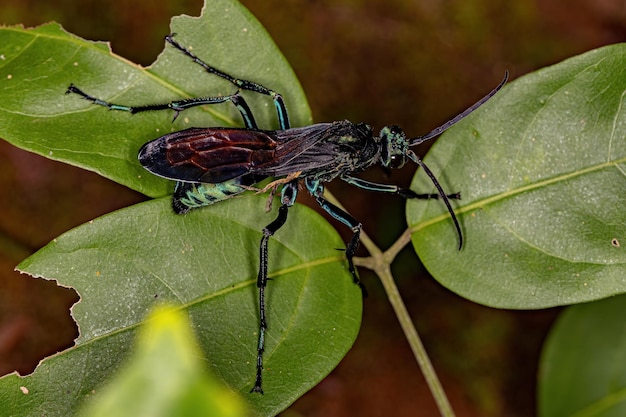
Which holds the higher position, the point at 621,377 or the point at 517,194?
the point at 517,194

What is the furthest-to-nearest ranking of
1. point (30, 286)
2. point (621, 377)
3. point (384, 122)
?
point (384, 122), point (30, 286), point (621, 377)

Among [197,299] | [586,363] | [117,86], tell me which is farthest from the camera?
[586,363]

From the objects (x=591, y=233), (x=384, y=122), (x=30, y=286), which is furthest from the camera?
(x=384, y=122)

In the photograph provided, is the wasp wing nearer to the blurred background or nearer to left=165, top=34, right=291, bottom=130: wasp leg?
left=165, top=34, right=291, bottom=130: wasp leg

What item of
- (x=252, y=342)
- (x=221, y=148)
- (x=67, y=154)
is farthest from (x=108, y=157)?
(x=252, y=342)

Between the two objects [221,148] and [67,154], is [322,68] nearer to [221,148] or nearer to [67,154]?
[221,148]

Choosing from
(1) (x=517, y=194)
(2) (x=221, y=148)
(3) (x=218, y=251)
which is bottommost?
(3) (x=218, y=251)

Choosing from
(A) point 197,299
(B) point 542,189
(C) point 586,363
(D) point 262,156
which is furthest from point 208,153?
(C) point 586,363

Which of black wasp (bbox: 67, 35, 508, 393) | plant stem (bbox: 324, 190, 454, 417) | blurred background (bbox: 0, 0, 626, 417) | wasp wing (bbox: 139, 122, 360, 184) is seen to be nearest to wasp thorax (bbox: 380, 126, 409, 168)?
black wasp (bbox: 67, 35, 508, 393)

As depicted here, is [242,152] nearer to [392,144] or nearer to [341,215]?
[341,215]
